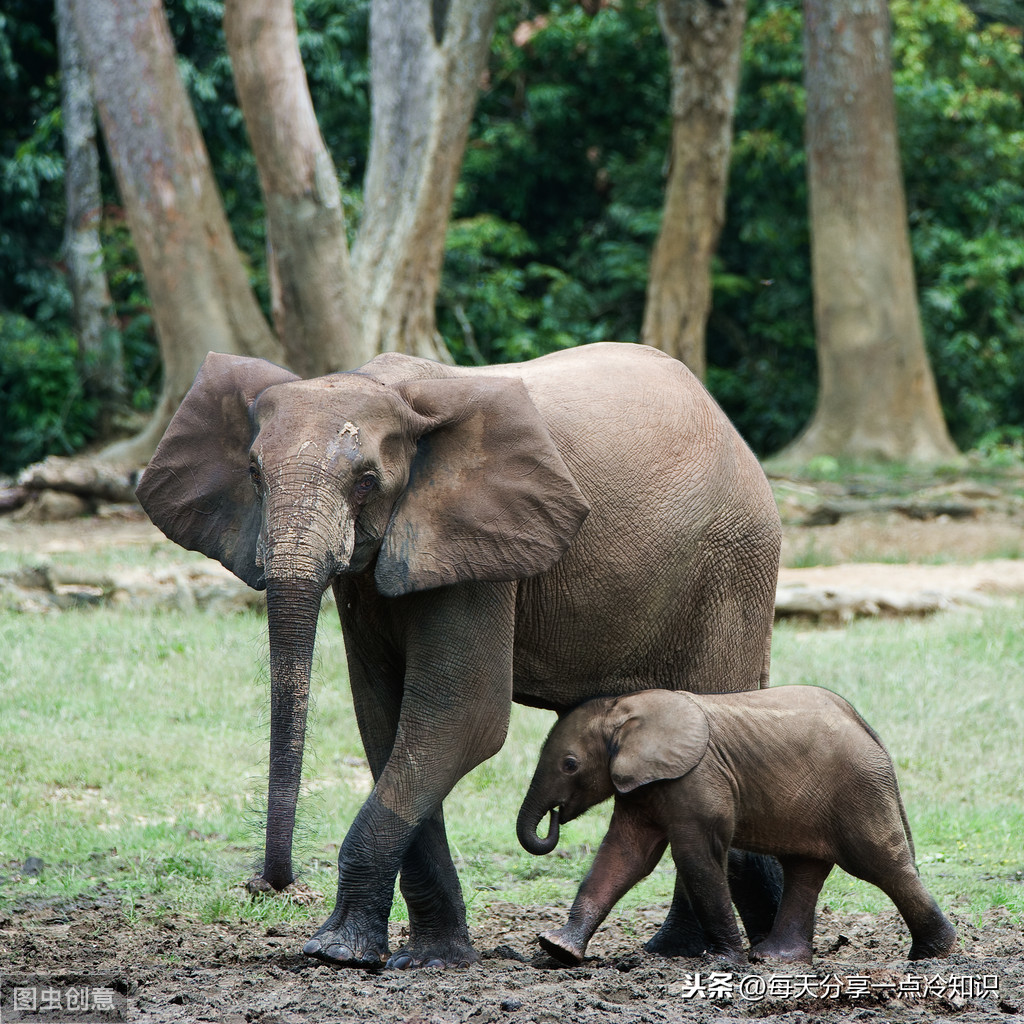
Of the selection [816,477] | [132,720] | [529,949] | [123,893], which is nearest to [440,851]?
[529,949]

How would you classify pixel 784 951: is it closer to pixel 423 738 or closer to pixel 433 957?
pixel 433 957

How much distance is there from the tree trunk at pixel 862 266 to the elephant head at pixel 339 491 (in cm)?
1620

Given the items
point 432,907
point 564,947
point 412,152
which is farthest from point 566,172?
point 564,947

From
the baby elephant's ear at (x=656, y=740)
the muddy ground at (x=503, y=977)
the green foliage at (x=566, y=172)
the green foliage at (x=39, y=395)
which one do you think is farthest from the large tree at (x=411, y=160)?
the baby elephant's ear at (x=656, y=740)

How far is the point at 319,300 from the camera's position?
13523 mm

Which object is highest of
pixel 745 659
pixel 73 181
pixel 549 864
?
pixel 73 181

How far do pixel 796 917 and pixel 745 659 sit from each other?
3.13 feet

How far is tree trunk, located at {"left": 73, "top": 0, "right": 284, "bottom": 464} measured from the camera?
15430mm

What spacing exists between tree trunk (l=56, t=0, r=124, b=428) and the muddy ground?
15601mm

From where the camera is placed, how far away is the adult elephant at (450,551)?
4.29 m

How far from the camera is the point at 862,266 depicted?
2041 centimetres

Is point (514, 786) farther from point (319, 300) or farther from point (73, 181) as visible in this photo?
point (73, 181)

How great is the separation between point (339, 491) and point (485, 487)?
54 cm

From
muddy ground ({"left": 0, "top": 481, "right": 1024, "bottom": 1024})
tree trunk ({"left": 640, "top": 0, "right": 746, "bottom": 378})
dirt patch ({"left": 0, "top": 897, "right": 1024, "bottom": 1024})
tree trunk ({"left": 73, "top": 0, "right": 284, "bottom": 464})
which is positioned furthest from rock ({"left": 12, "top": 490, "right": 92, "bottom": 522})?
dirt patch ({"left": 0, "top": 897, "right": 1024, "bottom": 1024})
